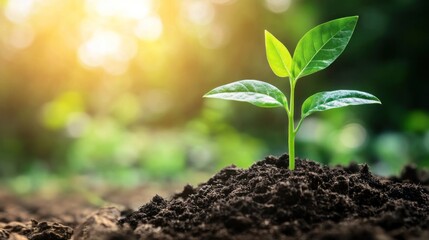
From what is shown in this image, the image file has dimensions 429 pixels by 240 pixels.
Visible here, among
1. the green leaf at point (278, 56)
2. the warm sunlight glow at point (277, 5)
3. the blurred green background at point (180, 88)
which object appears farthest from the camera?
the warm sunlight glow at point (277, 5)

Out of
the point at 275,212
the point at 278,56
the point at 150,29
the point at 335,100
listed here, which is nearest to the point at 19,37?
the point at 150,29

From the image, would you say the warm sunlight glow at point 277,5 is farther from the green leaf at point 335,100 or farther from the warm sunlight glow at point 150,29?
the green leaf at point 335,100

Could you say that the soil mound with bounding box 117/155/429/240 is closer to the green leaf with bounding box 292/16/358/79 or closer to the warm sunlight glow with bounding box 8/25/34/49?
the green leaf with bounding box 292/16/358/79

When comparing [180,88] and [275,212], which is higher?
[180,88]

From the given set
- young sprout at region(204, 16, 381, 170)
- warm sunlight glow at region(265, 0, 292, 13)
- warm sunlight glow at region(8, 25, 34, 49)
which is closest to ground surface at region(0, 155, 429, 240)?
young sprout at region(204, 16, 381, 170)

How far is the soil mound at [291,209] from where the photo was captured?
1.41m

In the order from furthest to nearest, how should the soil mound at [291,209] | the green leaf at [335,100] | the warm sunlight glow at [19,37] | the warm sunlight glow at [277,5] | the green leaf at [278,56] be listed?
1. the warm sunlight glow at [277,5]
2. the warm sunlight glow at [19,37]
3. the green leaf at [278,56]
4. the green leaf at [335,100]
5. the soil mound at [291,209]

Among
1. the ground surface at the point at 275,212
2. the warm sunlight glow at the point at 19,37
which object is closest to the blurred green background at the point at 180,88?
the warm sunlight glow at the point at 19,37

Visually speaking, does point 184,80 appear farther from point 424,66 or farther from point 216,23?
point 424,66

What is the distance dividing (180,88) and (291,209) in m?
7.49

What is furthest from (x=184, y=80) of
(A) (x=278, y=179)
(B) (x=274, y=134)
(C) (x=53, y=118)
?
(A) (x=278, y=179)

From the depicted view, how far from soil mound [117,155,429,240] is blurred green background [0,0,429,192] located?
2.99 meters

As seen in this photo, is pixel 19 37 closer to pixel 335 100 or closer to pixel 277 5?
pixel 277 5

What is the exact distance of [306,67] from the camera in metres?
1.78
